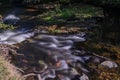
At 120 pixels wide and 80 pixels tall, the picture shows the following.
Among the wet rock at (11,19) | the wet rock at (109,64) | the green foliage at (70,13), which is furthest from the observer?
the wet rock at (11,19)

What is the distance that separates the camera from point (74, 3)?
16.5 m

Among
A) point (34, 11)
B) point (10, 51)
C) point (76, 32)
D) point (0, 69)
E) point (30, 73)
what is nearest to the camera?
point (0, 69)

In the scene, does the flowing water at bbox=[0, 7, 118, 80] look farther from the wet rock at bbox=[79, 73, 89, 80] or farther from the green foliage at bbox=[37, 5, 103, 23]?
the green foliage at bbox=[37, 5, 103, 23]

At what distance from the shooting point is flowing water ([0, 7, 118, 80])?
939 centimetres

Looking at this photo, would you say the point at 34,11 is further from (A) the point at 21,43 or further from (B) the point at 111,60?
(B) the point at 111,60

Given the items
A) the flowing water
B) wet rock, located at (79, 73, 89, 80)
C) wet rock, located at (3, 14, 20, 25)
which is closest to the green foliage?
wet rock, located at (3, 14, 20, 25)

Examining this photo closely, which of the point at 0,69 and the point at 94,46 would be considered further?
the point at 94,46

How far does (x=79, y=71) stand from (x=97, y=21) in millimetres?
5102

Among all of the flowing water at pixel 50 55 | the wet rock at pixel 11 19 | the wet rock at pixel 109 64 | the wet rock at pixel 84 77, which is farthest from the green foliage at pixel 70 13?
the wet rock at pixel 84 77

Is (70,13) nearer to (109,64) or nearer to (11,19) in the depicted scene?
(11,19)

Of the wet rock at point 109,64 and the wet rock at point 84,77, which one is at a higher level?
the wet rock at point 109,64

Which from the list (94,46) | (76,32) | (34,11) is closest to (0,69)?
(94,46)

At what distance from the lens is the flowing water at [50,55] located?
939 cm

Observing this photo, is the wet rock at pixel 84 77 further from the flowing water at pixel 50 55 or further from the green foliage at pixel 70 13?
the green foliage at pixel 70 13
